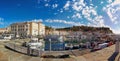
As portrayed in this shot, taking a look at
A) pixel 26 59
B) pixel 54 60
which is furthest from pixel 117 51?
pixel 26 59

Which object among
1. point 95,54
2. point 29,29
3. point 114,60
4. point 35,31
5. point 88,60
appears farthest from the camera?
point 35,31

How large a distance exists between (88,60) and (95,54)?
72 cm

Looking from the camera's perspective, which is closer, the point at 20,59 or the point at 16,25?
the point at 20,59

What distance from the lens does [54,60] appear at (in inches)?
194

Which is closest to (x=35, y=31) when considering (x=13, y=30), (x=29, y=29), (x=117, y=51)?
(x=29, y=29)

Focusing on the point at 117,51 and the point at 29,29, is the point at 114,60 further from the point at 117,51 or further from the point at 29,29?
the point at 29,29

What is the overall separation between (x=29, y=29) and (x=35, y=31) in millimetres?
6165

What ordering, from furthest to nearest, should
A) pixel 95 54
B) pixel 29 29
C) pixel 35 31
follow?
1. pixel 35 31
2. pixel 29 29
3. pixel 95 54

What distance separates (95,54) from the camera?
5480mm

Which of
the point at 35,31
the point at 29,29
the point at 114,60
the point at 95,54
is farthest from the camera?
the point at 35,31

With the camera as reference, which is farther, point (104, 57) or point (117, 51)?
point (117, 51)

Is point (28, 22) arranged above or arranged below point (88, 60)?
above

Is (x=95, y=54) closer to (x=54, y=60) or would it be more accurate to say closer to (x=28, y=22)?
(x=54, y=60)

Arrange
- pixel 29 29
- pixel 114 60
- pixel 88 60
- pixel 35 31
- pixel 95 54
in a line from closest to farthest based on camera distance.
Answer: pixel 114 60 → pixel 88 60 → pixel 95 54 → pixel 29 29 → pixel 35 31
